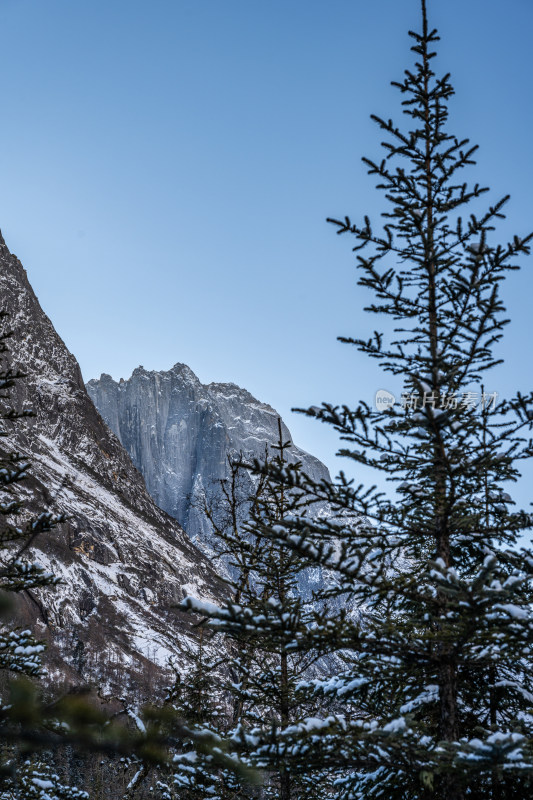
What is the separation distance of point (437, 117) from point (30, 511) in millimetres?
109482

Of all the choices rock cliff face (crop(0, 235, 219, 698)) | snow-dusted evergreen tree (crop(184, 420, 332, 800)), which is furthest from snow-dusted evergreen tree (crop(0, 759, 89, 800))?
rock cliff face (crop(0, 235, 219, 698))

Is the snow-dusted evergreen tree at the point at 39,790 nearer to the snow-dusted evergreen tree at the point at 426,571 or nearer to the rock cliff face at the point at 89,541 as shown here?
the snow-dusted evergreen tree at the point at 426,571

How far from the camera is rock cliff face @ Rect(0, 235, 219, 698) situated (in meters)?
104

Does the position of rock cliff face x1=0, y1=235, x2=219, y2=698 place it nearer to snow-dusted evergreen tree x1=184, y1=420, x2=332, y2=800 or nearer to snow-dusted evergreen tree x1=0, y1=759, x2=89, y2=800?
snow-dusted evergreen tree x1=0, y1=759, x2=89, y2=800

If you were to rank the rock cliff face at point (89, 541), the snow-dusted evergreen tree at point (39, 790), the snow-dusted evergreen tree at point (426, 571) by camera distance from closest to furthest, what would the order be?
the snow-dusted evergreen tree at point (426, 571), the snow-dusted evergreen tree at point (39, 790), the rock cliff face at point (89, 541)

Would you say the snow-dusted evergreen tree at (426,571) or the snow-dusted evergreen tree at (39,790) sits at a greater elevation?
the snow-dusted evergreen tree at (426,571)

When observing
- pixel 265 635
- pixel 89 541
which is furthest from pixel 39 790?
pixel 89 541

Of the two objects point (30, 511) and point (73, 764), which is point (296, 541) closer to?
point (73, 764)

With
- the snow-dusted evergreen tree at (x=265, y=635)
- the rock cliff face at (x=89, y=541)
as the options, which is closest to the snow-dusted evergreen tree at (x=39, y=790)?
the snow-dusted evergreen tree at (x=265, y=635)

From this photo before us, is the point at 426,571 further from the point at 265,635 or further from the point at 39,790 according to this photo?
the point at 39,790

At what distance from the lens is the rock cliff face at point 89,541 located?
10369cm

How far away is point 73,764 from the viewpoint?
238ft

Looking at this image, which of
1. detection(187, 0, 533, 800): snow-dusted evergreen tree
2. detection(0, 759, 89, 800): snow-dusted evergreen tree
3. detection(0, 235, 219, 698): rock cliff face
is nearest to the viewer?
detection(187, 0, 533, 800): snow-dusted evergreen tree

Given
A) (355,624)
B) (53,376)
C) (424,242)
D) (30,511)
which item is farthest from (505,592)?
(53,376)
